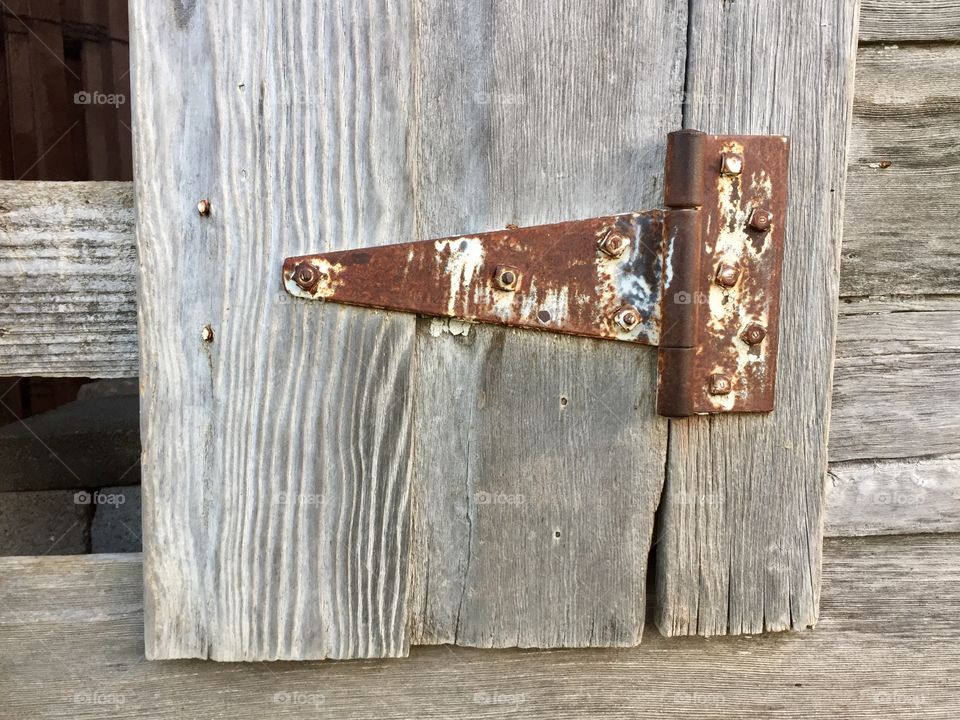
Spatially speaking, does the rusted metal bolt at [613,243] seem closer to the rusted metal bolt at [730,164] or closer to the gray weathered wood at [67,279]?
the rusted metal bolt at [730,164]

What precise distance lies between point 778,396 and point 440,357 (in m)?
0.37

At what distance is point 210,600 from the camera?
0.77 m

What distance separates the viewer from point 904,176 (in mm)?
867

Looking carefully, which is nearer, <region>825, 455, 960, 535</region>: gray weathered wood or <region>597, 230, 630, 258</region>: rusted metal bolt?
<region>597, 230, 630, 258</region>: rusted metal bolt

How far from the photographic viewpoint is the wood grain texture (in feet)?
2.79

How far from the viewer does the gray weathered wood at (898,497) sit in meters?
0.90

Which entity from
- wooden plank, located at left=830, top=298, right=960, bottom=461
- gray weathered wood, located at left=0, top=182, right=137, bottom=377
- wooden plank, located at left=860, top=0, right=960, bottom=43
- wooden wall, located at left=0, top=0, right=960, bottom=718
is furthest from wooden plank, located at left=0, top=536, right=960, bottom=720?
wooden plank, located at left=860, top=0, right=960, bottom=43

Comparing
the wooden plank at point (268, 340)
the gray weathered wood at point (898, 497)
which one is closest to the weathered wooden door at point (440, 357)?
the wooden plank at point (268, 340)

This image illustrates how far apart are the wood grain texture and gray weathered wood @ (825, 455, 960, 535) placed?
0.70 ft

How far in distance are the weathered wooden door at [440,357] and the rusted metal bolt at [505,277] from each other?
0.05 m

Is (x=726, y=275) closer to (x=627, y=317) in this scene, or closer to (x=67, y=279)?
(x=627, y=317)

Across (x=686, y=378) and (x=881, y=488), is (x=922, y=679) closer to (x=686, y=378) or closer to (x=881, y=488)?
(x=881, y=488)

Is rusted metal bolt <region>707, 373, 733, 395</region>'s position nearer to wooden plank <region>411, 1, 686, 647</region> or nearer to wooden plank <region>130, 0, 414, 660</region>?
wooden plank <region>411, 1, 686, 647</region>

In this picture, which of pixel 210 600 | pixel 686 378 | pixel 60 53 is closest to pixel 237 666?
pixel 210 600
